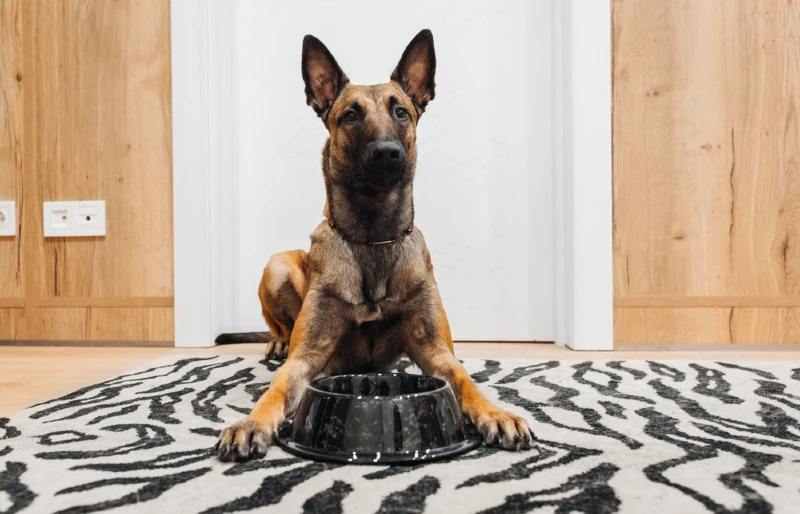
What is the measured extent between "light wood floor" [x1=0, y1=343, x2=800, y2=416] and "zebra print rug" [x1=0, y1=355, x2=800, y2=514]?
11.7 inches

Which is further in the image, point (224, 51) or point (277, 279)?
point (224, 51)

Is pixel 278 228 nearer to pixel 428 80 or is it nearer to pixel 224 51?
pixel 224 51

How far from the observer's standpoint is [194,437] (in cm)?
145

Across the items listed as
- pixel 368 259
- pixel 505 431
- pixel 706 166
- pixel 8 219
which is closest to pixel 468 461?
pixel 505 431

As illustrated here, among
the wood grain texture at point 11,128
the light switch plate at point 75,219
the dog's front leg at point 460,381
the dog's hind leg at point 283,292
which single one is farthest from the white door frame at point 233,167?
the dog's front leg at point 460,381

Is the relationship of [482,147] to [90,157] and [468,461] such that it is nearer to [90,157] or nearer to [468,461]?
[90,157]

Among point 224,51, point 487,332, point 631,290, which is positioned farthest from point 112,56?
point 631,290

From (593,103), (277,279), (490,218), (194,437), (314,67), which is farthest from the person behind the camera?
(490,218)

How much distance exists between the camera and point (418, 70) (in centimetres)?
209

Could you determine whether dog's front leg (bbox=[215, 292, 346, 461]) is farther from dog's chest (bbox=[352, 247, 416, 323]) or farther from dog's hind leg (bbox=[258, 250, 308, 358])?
dog's hind leg (bbox=[258, 250, 308, 358])

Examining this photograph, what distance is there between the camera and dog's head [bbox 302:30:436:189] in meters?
1.79

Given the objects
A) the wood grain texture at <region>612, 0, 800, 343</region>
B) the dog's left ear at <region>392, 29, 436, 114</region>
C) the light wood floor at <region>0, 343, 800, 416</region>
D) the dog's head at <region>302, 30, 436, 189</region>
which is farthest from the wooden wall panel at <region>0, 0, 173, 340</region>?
the wood grain texture at <region>612, 0, 800, 343</region>

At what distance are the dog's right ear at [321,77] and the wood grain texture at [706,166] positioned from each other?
146 cm

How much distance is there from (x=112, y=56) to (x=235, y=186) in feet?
2.79
